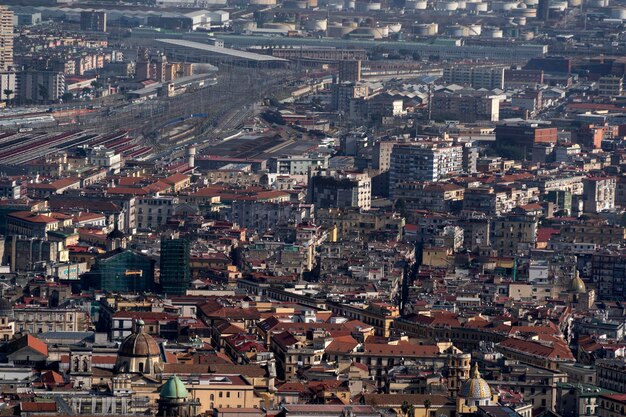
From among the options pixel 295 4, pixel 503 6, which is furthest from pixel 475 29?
pixel 295 4

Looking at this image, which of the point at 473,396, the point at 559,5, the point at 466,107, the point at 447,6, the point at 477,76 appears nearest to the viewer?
the point at 473,396

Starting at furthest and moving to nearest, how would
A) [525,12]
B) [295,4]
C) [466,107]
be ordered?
[295,4] → [525,12] → [466,107]

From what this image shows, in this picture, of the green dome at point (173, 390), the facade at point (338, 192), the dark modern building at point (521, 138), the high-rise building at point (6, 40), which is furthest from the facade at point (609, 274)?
the high-rise building at point (6, 40)

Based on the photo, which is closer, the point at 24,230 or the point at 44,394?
the point at 44,394

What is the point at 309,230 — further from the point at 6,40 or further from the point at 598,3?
the point at 598,3

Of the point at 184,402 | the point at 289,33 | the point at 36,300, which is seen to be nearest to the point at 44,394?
the point at 184,402

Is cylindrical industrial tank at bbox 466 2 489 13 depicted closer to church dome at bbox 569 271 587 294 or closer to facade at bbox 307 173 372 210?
facade at bbox 307 173 372 210

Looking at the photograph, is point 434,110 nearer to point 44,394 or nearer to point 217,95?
point 217,95

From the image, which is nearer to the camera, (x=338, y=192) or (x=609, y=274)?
(x=609, y=274)
